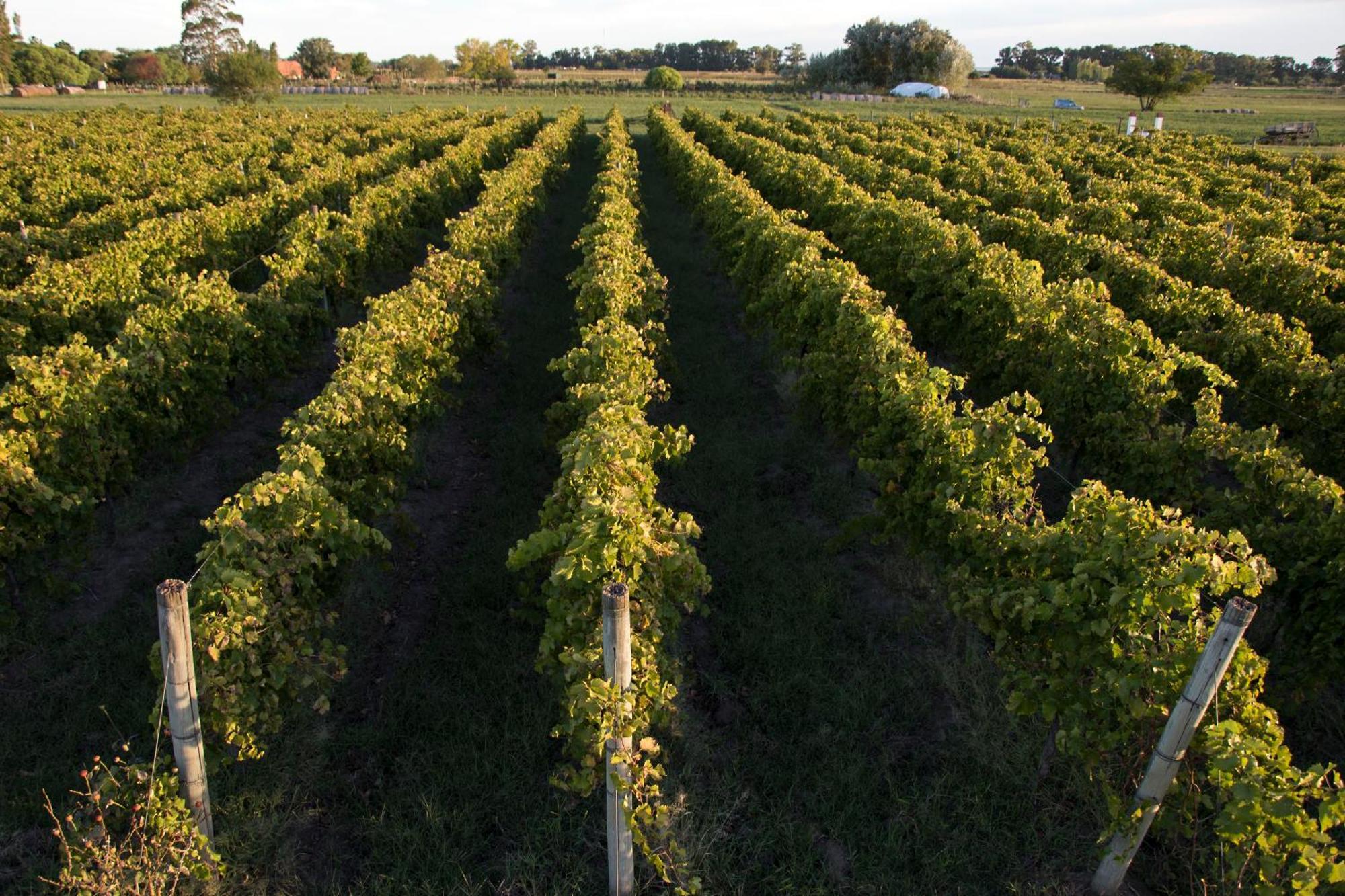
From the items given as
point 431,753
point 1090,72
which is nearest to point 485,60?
point 1090,72

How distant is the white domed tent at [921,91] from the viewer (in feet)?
264

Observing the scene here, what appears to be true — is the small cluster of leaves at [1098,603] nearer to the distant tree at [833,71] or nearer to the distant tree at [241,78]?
the distant tree at [241,78]

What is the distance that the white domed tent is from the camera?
80381 millimetres

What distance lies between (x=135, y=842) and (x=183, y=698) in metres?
1.04

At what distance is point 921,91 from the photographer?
81.8 m

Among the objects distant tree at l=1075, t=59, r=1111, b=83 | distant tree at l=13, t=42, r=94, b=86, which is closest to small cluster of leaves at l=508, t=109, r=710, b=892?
distant tree at l=13, t=42, r=94, b=86

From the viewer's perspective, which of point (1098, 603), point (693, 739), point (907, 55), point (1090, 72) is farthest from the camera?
point (1090, 72)

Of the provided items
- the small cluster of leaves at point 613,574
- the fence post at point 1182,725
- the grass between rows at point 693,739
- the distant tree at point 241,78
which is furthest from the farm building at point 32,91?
the fence post at point 1182,725

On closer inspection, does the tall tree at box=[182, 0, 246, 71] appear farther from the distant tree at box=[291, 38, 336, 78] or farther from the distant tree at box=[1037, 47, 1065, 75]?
the distant tree at box=[1037, 47, 1065, 75]

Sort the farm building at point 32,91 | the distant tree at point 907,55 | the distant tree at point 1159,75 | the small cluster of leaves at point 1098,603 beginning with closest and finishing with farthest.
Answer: the small cluster of leaves at point 1098,603, the distant tree at point 1159,75, the farm building at point 32,91, the distant tree at point 907,55

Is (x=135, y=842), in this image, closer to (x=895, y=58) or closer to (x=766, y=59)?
(x=895, y=58)

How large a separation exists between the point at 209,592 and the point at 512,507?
4189 mm

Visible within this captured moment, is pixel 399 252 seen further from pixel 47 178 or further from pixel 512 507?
pixel 47 178

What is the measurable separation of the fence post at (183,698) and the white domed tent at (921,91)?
8735 cm
